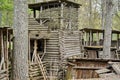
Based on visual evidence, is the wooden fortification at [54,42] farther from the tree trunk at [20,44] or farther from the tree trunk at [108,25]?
the tree trunk at [20,44]

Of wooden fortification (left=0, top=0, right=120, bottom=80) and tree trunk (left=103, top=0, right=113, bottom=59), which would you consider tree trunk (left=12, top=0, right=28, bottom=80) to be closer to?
wooden fortification (left=0, top=0, right=120, bottom=80)

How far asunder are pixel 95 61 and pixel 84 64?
51 cm

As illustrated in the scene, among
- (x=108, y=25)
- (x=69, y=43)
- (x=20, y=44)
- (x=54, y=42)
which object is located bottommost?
(x=69, y=43)

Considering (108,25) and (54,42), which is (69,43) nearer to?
(54,42)

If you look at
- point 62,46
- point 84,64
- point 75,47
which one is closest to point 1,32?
point 84,64

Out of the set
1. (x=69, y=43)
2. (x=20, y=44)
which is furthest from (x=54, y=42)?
(x=20, y=44)

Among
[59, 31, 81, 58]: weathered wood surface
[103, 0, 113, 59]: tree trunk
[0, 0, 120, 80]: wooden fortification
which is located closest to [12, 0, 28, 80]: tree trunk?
[0, 0, 120, 80]: wooden fortification

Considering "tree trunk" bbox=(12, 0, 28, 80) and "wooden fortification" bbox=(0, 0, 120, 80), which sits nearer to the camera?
"tree trunk" bbox=(12, 0, 28, 80)

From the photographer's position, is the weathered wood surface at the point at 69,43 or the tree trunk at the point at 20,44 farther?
the weathered wood surface at the point at 69,43

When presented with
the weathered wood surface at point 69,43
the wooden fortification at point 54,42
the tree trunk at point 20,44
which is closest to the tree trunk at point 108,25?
the wooden fortification at point 54,42

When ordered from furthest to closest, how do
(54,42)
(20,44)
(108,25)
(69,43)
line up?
1. (69,43)
2. (54,42)
3. (108,25)
4. (20,44)

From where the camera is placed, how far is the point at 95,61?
11680mm

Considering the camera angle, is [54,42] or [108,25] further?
[54,42]

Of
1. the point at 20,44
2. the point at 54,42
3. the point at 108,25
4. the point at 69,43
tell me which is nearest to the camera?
the point at 20,44
